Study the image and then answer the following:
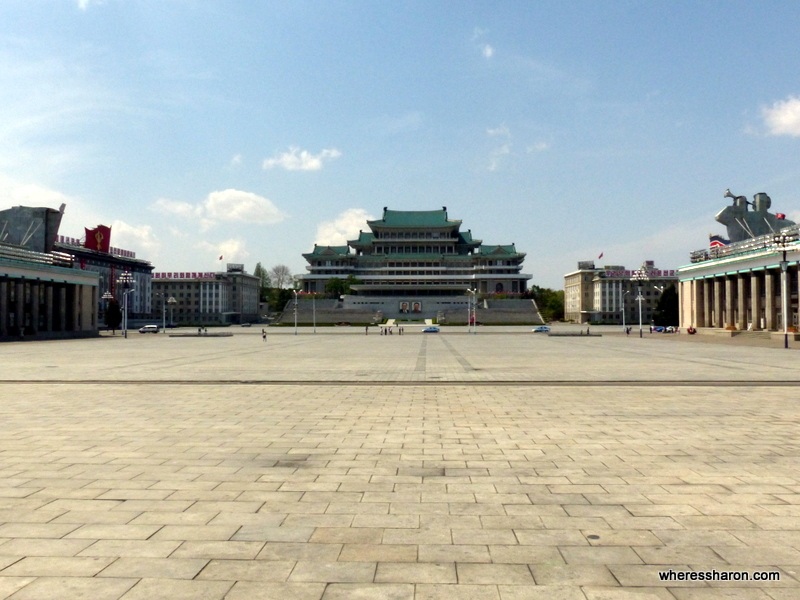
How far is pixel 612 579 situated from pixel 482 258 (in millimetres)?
112934

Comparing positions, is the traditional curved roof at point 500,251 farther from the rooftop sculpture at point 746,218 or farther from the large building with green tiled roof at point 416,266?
the rooftop sculpture at point 746,218

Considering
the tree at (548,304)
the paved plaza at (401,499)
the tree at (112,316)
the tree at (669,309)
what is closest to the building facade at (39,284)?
the tree at (112,316)

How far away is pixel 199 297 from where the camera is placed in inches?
5522

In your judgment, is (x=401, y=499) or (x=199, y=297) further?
(x=199, y=297)

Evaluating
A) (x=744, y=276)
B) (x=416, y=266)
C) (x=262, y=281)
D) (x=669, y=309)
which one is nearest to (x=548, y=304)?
(x=669, y=309)

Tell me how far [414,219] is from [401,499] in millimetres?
118011

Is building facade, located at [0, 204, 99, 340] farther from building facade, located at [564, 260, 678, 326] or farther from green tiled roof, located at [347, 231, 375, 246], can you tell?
building facade, located at [564, 260, 678, 326]

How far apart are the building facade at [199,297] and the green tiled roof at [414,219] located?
4407 centimetres

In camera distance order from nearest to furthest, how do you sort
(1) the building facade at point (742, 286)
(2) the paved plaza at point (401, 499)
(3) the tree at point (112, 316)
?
(2) the paved plaza at point (401, 499) → (1) the building facade at point (742, 286) → (3) the tree at point (112, 316)

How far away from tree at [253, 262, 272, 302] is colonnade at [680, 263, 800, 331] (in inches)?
4522

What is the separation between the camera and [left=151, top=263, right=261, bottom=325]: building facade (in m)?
139

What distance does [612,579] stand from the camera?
4484 millimetres

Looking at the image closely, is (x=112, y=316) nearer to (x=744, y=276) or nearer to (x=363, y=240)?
(x=363, y=240)

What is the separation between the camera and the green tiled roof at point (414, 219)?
118375mm
